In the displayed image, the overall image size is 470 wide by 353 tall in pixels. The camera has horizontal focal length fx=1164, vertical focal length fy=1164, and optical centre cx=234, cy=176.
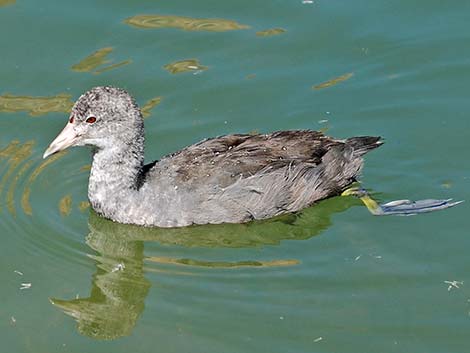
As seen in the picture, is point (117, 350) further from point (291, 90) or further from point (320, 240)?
point (291, 90)

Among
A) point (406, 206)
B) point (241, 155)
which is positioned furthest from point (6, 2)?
point (406, 206)

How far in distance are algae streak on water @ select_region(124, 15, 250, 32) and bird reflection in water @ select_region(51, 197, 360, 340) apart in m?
3.06

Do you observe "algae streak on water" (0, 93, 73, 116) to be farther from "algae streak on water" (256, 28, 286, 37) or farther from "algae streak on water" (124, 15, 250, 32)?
"algae streak on water" (256, 28, 286, 37)

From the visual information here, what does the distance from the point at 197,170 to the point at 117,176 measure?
71cm

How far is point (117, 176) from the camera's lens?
9.85 meters

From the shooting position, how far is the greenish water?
8.54m

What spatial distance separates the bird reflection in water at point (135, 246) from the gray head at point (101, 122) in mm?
743

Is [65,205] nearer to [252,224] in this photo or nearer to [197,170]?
[197,170]

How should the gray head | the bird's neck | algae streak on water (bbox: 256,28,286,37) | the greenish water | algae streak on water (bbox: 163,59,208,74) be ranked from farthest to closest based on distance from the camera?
1. algae streak on water (bbox: 256,28,286,37)
2. algae streak on water (bbox: 163,59,208,74)
3. the bird's neck
4. the gray head
5. the greenish water

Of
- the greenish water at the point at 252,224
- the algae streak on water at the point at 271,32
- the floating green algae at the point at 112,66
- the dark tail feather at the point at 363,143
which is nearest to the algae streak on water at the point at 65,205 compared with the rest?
the greenish water at the point at 252,224

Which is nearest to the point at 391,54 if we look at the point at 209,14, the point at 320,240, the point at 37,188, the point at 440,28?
the point at 440,28

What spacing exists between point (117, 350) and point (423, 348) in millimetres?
2171

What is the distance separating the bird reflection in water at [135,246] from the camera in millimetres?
8859

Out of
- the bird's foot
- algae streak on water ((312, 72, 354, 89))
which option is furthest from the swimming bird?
algae streak on water ((312, 72, 354, 89))
